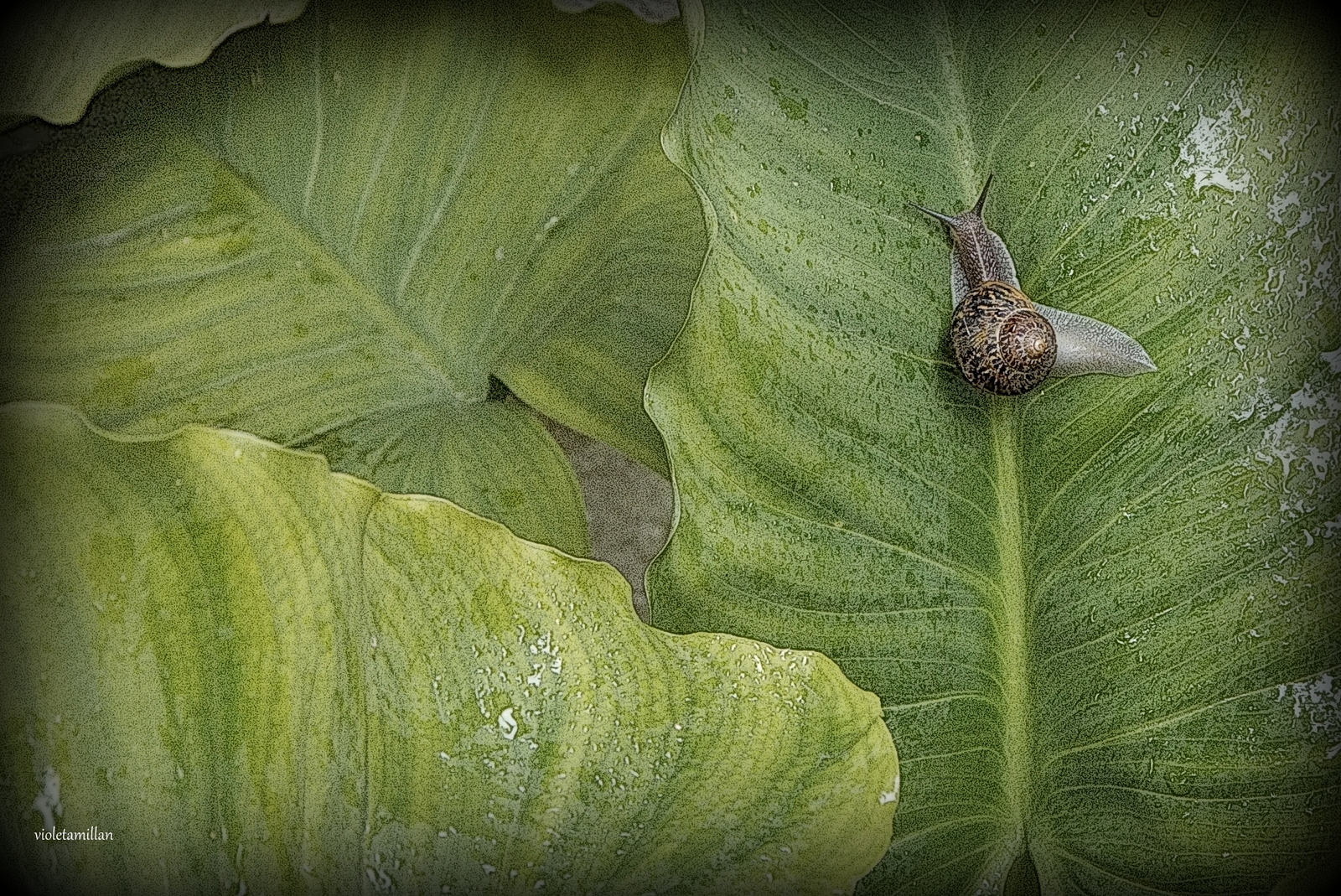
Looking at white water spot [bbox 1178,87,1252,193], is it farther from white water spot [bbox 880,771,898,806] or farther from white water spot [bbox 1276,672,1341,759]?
white water spot [bbox 880,771,898,806]

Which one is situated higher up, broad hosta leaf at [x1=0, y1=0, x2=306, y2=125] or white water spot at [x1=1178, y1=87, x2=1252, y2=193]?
white water spot at [x1=1178, y1=87, x2=1252, y2=193]

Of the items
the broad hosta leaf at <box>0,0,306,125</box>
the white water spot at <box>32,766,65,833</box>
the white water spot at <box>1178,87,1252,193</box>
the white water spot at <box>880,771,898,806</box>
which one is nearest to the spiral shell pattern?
the white water spot at <box>1178,87,1252,193</box>

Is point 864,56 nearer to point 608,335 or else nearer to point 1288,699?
point 608,335

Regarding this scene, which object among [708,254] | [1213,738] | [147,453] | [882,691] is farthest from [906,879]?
[147,453]

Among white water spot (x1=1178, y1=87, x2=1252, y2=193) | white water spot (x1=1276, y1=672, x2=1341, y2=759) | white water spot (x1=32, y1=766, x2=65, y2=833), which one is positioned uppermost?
white water spot (x1=1178, y1=87, x2=1252, y2=193)

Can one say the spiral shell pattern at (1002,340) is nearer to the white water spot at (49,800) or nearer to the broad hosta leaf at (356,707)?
the broad hosta leaf at (356,707)

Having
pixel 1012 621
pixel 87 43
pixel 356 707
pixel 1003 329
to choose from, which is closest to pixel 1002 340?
pixel 1003 329

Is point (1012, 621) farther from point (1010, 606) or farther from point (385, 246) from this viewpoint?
point (385, 246)
